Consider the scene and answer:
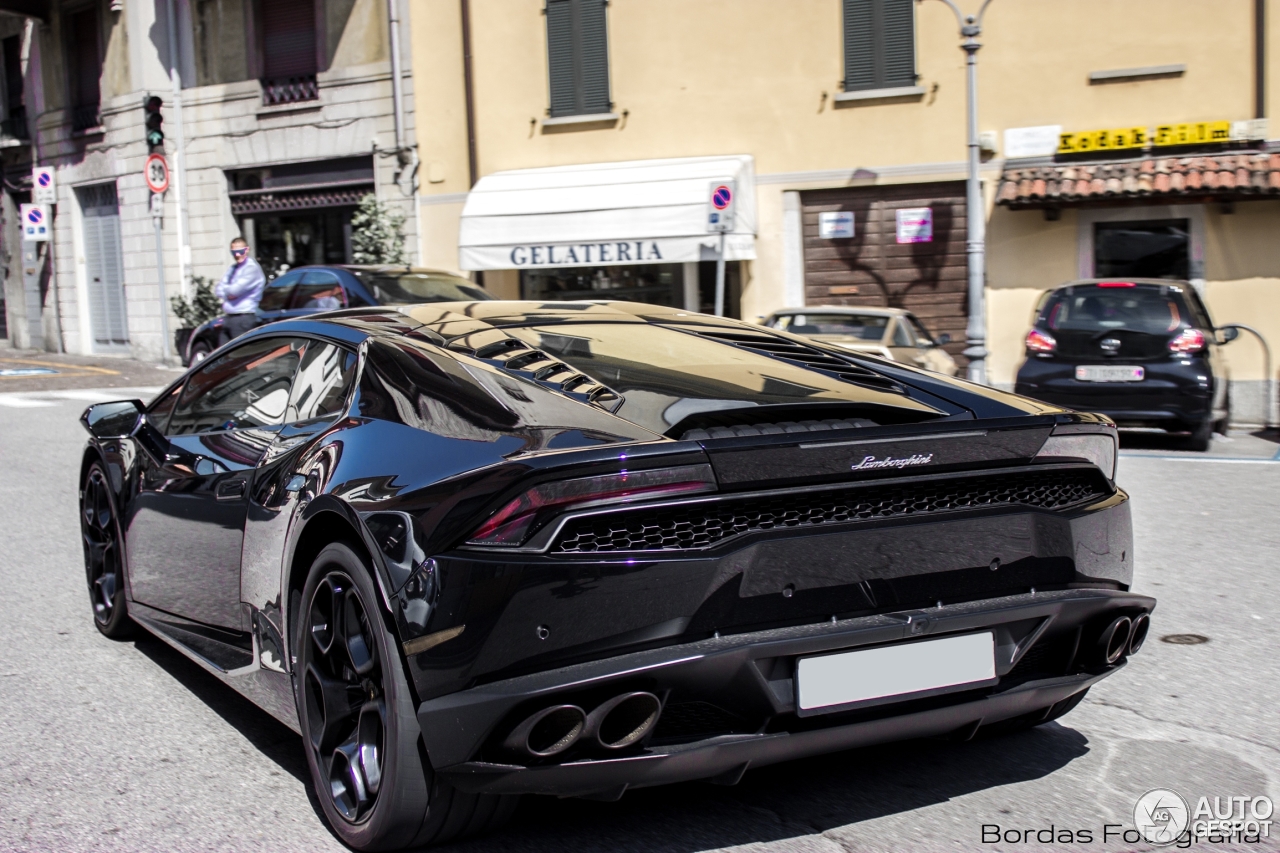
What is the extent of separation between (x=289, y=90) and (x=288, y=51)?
2.21 ft

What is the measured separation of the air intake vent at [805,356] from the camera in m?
3.68

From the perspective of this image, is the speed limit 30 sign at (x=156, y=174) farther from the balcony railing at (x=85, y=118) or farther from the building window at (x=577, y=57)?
the building window at (x=577, y=57)

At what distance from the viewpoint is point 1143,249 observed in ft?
55.2

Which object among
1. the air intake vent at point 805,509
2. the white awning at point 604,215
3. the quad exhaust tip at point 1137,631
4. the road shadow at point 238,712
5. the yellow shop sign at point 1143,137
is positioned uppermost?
the yellow shop sign at point 1143,137

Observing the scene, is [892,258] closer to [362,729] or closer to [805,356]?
[805,356]

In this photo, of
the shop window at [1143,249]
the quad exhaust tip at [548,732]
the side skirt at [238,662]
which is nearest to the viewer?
the quad exhaust tip at [548,732]

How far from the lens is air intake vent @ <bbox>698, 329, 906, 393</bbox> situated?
368 centimetres

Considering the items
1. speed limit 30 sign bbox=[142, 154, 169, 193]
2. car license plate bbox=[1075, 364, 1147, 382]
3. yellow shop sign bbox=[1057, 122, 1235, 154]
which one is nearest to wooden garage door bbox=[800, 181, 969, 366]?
yellow shop sign bbox=[1057, 122, 1235, 154]

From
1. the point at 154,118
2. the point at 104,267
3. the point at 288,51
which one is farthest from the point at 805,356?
the point at 104,267

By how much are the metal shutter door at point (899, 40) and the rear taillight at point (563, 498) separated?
16.2 metres

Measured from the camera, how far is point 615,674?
2.65m

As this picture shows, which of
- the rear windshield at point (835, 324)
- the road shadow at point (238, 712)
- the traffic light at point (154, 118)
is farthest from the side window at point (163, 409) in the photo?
the traffic light at point (154, 118)

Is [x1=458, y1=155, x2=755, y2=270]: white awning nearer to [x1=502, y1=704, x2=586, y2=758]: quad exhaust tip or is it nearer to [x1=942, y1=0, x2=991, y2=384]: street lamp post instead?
[x1=942, y1=0, x2=991, y2=384]: street lamp post

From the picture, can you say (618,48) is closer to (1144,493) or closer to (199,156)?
(199,156)
